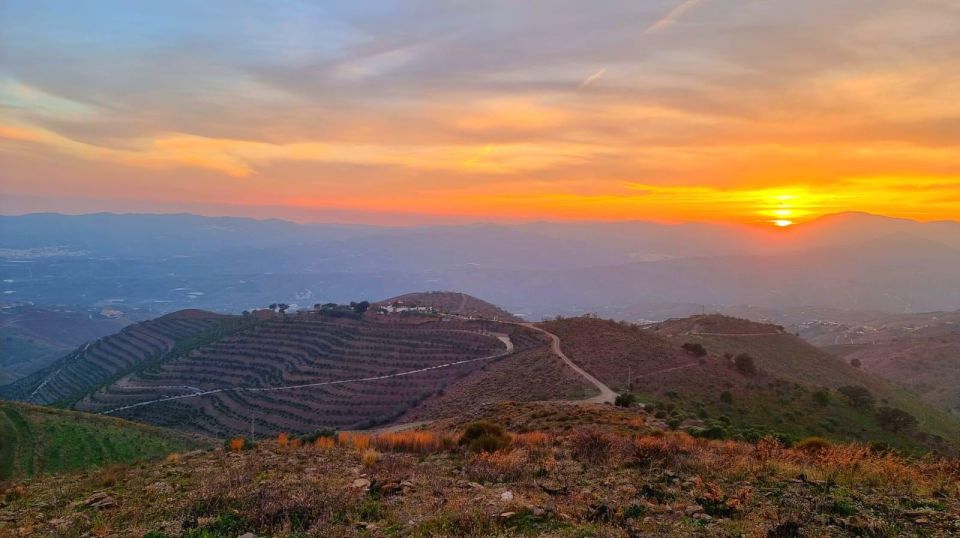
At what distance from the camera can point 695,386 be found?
1419 inches

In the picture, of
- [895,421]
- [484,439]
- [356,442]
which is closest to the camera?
[484,439]

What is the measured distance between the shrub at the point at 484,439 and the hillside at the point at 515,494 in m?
0.33

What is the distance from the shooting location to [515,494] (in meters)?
8.55

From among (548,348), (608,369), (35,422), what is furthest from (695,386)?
(35,422)

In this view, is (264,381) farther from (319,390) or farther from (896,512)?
(896,512)

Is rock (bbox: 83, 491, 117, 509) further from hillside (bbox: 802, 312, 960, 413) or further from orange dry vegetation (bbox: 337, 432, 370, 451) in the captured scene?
hillside (bbox: 802, 312, 960, 413)

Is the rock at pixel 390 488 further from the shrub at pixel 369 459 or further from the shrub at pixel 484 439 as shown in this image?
the shrub at pixel 484 439

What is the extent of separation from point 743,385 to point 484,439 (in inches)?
1197

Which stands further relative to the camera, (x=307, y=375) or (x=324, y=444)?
(x=307, y=375)

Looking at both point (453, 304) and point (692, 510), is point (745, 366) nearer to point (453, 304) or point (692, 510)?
point (692, 510)

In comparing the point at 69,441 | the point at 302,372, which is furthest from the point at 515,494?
the point at 302,372

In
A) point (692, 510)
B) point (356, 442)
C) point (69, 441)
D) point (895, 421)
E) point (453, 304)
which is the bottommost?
Result: point (453, 304)

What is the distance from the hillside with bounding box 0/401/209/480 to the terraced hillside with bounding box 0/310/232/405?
4990 centimetres

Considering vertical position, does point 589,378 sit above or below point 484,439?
below
